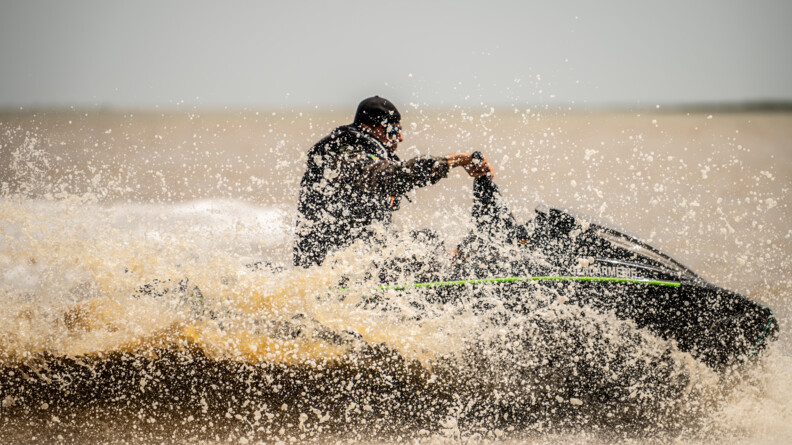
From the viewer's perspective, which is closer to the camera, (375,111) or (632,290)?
(632,290)

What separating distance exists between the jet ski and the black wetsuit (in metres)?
0.46

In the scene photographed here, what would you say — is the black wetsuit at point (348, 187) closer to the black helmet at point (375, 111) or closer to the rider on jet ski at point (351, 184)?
the rider on jet ski at point (351, 184)

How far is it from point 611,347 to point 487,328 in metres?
0.67

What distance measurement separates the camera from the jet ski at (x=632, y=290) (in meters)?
3.38

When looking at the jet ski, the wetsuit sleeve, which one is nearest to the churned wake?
the jet ski

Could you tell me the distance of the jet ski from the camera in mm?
3383

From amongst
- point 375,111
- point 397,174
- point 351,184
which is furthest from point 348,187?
point 375,111

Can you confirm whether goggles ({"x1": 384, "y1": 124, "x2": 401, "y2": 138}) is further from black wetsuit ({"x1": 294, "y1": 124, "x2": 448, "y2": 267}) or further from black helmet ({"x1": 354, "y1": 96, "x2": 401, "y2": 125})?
black wetsuit ({"x1": 294, "y1": 124, "x2": 448, "y2": 267})

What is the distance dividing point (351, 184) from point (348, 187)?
3 cm

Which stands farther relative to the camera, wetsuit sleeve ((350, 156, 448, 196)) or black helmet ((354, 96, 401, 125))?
black helmet ((354, 96, 401, 125))

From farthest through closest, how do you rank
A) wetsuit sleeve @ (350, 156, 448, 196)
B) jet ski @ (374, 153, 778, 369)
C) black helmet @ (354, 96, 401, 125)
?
black helmet @ (354, 96, 401, 125), wetsuit sleeve @ (350, 156, 448, 196), jet ski @ (374, 153, 778, 369)

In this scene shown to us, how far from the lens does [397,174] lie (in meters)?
3.56

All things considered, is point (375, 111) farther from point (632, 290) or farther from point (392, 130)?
point (632, 290)

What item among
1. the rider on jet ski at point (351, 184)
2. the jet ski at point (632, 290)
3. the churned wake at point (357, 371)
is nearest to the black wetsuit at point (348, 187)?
the rider on jet ski at point (351, 184)
